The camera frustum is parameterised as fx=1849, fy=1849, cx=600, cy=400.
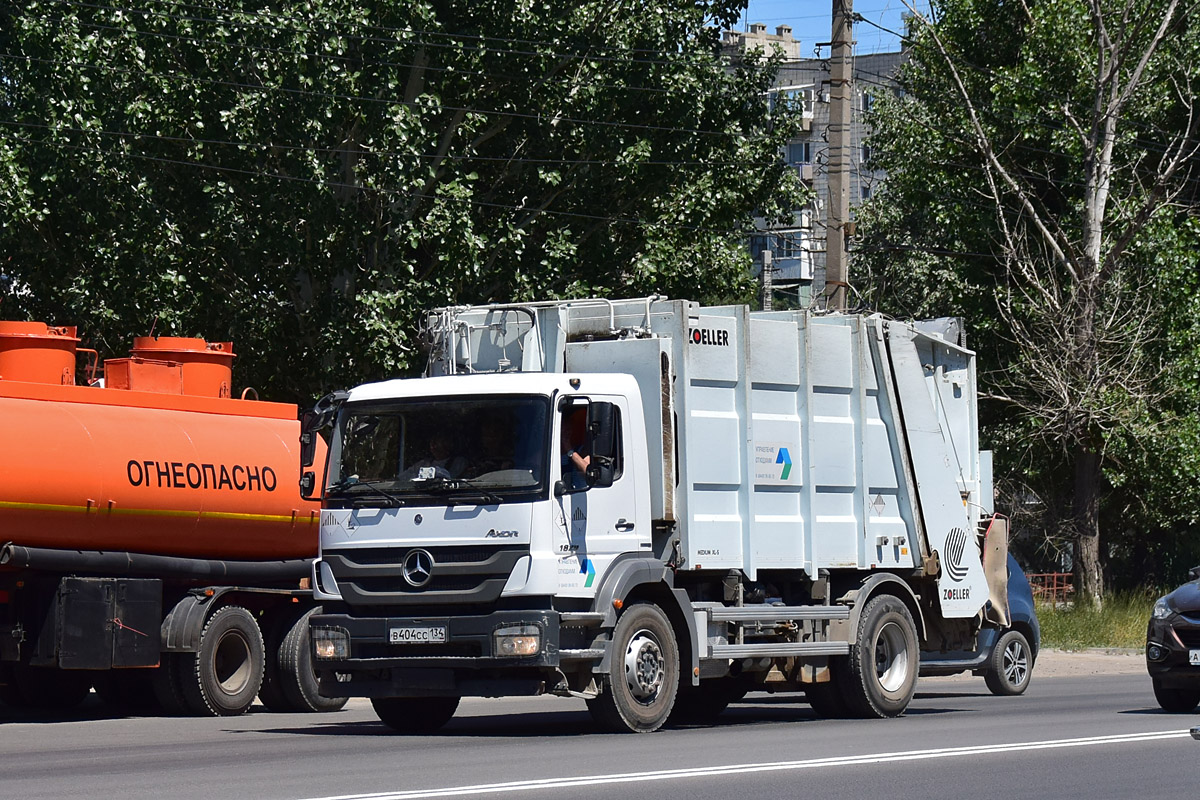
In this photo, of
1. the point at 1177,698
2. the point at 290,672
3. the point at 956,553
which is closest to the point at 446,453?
the point at 290,672

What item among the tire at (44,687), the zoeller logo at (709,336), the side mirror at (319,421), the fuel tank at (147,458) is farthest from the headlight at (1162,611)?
the tire at (44,687)

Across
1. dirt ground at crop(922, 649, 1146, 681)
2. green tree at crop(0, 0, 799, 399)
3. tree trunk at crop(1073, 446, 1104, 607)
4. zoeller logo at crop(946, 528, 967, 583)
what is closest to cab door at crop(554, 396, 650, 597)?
zoeller logo at crop(946, 528, 967, 583)

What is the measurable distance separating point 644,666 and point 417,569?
192cm

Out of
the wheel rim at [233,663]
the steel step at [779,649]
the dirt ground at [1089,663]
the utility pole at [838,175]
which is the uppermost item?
the utility pole at [838,175]

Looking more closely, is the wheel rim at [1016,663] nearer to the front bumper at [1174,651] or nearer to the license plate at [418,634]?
the front bumper at [1174,651]

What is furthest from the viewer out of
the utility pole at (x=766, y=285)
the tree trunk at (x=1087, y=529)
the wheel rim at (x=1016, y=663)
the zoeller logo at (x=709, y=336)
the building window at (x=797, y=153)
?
the building window at (x=797, y=153)

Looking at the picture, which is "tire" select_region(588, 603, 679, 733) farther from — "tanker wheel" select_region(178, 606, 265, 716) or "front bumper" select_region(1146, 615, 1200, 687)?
"tanker wheel" select_region(178, 606, 265, 716)

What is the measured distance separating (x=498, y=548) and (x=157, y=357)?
657 centimetres

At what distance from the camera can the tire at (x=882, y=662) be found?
52.7ft

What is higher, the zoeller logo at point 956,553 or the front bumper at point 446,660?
the zoeller logo at point 956,553

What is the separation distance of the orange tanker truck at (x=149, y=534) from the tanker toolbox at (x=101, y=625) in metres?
0.01

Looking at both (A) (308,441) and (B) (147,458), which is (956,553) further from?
(B) (147,458)

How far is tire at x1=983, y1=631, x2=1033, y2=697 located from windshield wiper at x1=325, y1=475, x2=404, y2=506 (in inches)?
350

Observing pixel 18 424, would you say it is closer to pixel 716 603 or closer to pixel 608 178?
pixel 716 603
